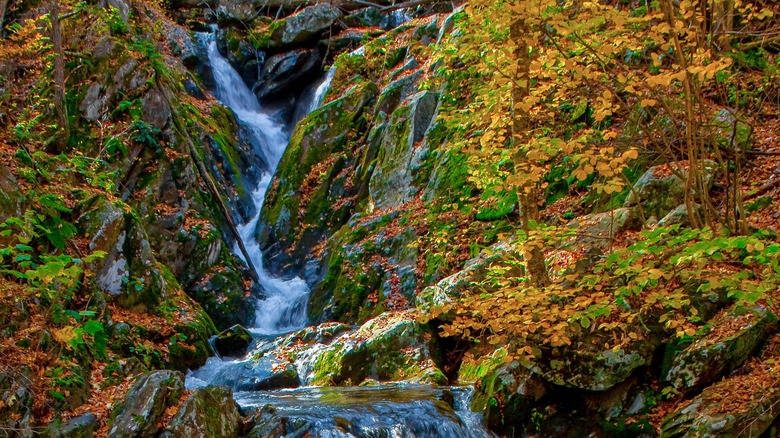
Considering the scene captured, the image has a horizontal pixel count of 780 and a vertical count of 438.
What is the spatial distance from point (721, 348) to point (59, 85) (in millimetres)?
11478

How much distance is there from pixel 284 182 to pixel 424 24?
20.1 feet

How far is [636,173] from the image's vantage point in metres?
7.70

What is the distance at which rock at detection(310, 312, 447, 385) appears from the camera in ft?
24.4

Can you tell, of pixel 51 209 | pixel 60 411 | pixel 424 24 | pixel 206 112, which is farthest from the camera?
pixel 206 112

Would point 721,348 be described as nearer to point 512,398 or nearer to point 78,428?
point 512,398

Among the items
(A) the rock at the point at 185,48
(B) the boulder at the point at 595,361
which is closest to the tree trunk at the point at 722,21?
(B) the boulder at the point at 595,361

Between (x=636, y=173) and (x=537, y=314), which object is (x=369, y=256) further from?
(x=537, y=314)

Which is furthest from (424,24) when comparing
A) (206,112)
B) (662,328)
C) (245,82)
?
(662,328)

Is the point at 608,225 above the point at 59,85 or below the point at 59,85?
below

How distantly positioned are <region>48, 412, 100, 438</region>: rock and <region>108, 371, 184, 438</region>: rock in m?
0.20

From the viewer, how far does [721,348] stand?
462 cm

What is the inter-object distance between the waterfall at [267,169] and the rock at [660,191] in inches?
288

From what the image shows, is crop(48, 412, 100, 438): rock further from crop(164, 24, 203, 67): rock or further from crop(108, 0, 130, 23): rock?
crop(164, 24, 203, 67): rock

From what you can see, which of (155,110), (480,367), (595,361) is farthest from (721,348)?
(155,110)
